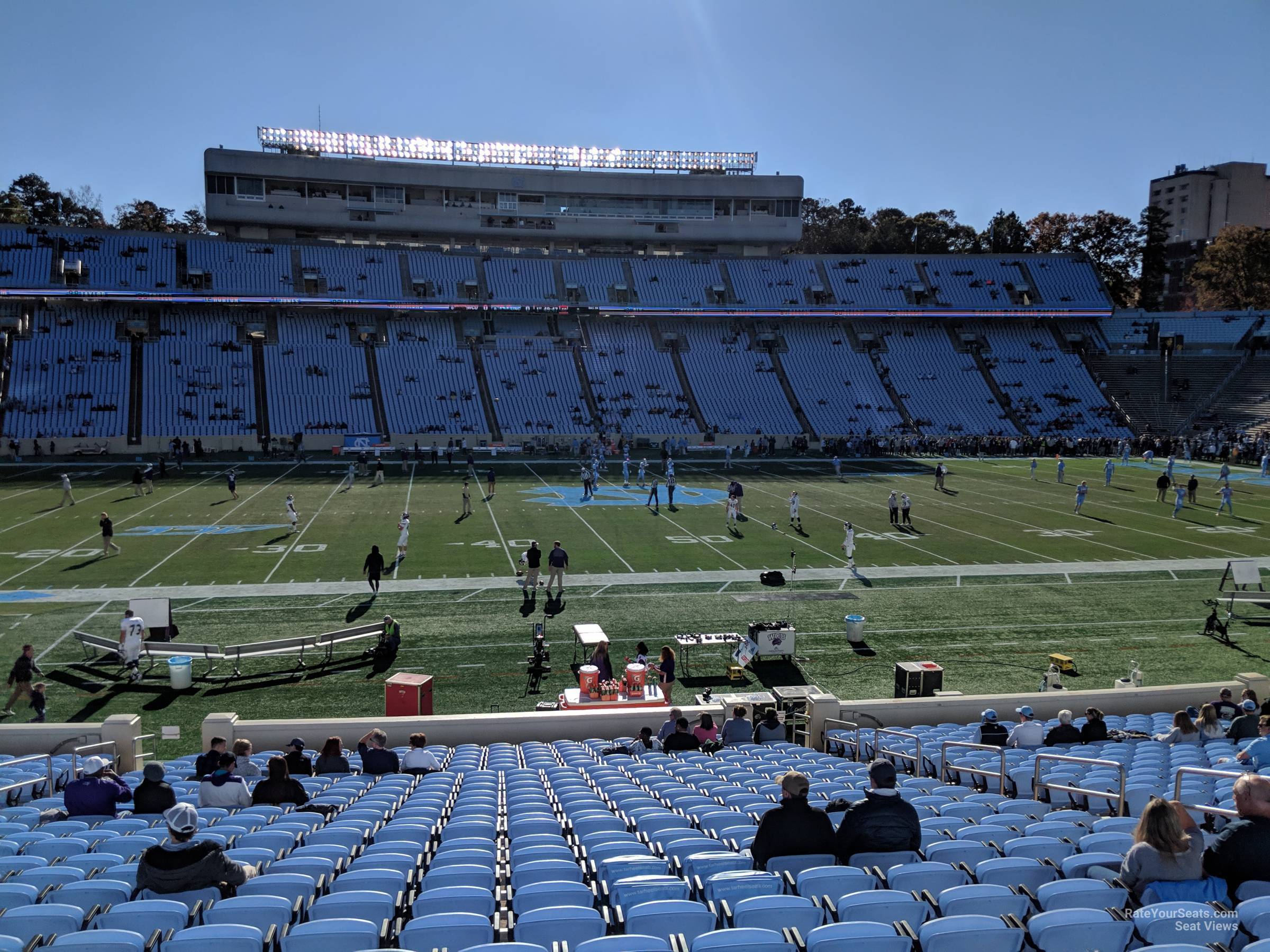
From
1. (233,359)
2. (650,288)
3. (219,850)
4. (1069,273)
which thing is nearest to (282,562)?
(219,850)

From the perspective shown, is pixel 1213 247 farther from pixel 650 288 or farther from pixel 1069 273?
pixel 650 288

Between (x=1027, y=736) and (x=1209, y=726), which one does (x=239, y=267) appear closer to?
(x=1027, y=736)

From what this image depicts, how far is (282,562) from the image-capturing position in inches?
976

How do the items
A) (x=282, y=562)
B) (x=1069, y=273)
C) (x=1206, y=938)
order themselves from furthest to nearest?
(x=1069, y=273) < (x=282, y=562) < (x=1206, y=938)

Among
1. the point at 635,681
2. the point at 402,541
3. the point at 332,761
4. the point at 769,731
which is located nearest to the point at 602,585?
the point at 402,541

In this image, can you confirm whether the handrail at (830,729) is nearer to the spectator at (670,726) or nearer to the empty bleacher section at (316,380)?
the spectator at (670,726)

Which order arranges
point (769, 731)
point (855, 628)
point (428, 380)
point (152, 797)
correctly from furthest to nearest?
point (428, 380), point (855, 628), point (769, 731), point (152, 797)

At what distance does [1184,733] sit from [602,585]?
14.6 meters

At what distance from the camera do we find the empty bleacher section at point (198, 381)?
5056cm

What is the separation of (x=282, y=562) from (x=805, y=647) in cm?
Answer: 1467

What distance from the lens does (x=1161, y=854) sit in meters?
4.74

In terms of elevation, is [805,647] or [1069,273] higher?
[1069,273]

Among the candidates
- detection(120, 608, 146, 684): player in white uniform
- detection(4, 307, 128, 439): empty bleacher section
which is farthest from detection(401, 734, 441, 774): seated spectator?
detection(4, 307, 128, 439): empty bleacher section

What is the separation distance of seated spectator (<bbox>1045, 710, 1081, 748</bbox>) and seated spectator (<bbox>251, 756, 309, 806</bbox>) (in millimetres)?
8158
